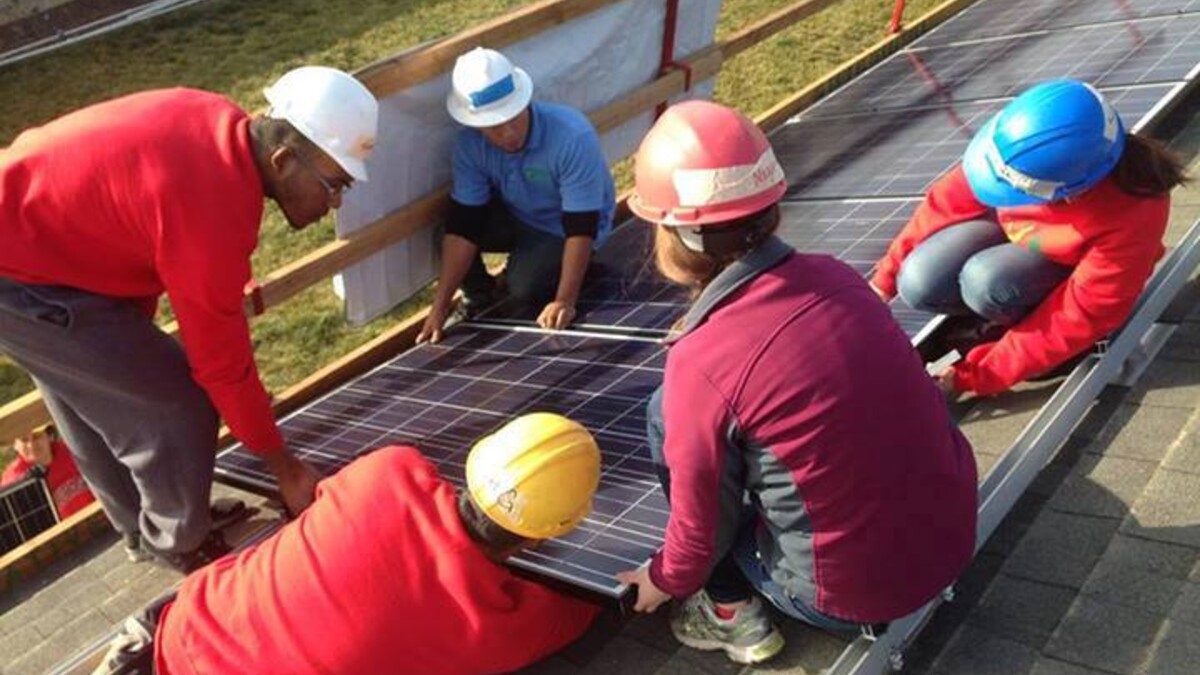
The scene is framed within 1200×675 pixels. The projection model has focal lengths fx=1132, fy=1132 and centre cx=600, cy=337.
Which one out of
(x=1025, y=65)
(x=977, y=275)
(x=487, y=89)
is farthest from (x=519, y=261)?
(x=1025, y=65)

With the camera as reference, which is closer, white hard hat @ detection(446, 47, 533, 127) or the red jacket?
white hard hat @ detection(446, 47, 533, 127)

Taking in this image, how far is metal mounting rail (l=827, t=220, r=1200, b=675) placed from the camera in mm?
2992

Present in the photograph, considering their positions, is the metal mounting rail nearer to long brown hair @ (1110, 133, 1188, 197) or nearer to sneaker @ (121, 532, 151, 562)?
long brown hair @ (1110, 133, 1188, 197)

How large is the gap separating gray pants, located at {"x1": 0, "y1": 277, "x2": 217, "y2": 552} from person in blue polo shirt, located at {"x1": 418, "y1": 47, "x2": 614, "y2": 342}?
156 centimetres

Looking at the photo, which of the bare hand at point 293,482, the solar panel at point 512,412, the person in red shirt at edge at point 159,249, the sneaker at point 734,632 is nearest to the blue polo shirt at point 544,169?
the solar panel at point 512,412

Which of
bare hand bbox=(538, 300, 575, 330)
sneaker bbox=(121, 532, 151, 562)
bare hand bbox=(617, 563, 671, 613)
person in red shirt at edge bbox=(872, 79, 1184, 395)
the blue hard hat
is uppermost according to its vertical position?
the blue hard hat

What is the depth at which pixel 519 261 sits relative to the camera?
18.4ft

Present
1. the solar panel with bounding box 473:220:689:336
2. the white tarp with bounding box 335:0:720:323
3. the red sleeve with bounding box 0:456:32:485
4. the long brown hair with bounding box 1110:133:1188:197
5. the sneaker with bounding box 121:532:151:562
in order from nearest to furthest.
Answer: the long brown hair with bounding box 1110:133:1188:197 → the sneaker with bounding box 121:532:151:562 → the solar panel with bounding box 473:220:689:336 → the white tarp with bounding box 335:0:720:323 → the red sleeve with bounding box 0:456:32:485

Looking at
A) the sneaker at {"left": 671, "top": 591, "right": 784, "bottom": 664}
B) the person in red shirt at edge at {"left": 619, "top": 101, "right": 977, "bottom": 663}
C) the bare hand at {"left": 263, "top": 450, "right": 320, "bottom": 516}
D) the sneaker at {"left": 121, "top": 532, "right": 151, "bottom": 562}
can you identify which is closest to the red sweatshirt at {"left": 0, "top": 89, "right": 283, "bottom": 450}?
the bare hand at {"left": 263, "top": 450, "right": 320, "bottom": 516}

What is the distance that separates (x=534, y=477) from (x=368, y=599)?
21.1 inches

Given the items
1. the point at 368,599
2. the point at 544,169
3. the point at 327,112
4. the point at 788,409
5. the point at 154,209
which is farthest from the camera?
the point at 544,169

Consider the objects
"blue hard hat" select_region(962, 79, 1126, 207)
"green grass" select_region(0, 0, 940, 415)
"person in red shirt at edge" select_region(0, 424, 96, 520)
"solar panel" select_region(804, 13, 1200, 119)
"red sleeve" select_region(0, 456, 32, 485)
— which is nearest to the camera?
"blue hard hat" select_region(962, 79, 1126, 207)

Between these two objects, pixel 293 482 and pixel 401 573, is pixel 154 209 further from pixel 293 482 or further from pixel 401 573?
pixel 401 573

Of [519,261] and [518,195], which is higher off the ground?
[518,195]
